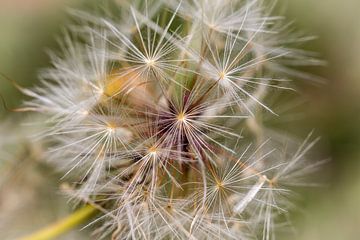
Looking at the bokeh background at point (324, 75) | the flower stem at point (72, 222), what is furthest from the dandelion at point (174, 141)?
the bokeh background at point (324, 75)

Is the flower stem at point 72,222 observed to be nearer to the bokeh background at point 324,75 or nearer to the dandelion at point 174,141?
the dandelion at point 174,141

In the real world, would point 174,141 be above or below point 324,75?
below

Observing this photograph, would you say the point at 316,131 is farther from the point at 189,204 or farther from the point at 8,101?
the point at 189,204

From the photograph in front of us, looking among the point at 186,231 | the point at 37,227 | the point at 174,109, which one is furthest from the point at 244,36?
the point at 37,227

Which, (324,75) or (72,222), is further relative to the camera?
(324,75)

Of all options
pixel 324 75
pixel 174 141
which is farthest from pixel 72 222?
pixel 324 75

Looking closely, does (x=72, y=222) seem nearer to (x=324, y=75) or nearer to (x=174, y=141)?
(x=174, y=141)
